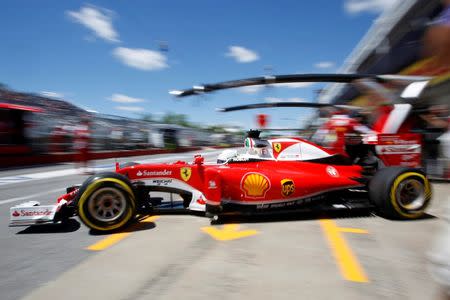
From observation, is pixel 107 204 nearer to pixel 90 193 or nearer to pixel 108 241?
pixel 90 193

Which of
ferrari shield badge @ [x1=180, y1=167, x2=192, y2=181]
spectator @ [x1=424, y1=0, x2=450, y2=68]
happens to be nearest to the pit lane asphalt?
ferrari shield badge @ [x1=180, y1=167, x2=192, y2=181]

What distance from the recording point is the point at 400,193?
12.2ft

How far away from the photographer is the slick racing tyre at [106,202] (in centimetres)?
331

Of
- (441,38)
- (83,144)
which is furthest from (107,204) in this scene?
(83,144)

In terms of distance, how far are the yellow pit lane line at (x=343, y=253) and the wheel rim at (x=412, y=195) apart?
92 centimetres

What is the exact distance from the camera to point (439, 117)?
638cm

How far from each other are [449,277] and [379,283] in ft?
4.14

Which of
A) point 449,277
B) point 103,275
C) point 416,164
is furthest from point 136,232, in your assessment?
point 416,164

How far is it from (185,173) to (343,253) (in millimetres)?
2138

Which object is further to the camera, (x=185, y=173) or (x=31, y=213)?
(x=185, y=173)

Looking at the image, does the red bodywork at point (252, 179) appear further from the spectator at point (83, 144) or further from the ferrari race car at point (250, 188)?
the spectator at point (83, 144)

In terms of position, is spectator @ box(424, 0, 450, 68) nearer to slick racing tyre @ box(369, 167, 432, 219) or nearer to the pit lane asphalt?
the pit lane asphalt

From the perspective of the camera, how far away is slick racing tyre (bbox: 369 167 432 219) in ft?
12.0

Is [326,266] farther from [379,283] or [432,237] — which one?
[432,237]
